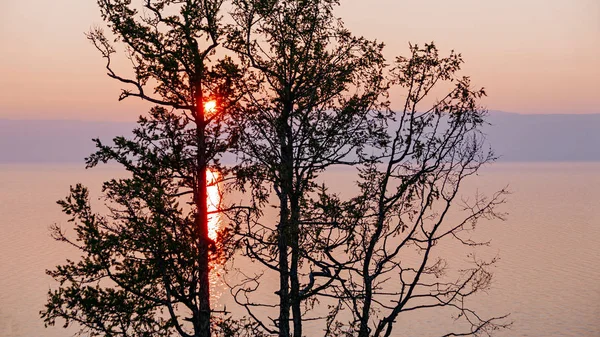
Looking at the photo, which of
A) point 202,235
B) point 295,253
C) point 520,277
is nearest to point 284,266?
point 295,253

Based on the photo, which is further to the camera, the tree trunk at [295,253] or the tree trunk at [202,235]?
the tree trunk at [202,235]

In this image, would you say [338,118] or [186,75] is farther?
[186,75]

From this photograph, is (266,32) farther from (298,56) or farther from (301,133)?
(301,133)

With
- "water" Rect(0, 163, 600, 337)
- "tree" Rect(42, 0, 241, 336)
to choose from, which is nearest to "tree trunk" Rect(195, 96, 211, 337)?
"tree" Rect(42, 0, 241, 336)

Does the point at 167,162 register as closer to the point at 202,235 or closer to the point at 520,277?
the point at 202,235

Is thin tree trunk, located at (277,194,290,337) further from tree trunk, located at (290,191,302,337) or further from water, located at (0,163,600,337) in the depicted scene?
water, located at (0,163,600,337)

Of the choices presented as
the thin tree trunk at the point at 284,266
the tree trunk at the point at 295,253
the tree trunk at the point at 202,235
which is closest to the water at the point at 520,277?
the tree trunk at the point at 202,235

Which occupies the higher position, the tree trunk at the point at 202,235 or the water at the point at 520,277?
the water at the point at 520,277

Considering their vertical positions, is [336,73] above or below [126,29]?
below

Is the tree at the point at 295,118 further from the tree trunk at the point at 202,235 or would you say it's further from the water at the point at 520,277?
A: the water at the point at 520,277

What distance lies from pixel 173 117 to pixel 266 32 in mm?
4602

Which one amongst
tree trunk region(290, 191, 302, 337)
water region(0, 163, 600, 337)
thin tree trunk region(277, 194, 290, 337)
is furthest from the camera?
water region(0, 163, 600, 337)

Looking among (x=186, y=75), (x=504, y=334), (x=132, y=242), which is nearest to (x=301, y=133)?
(x=186, y=75)

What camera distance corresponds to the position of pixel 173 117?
24797 mm
